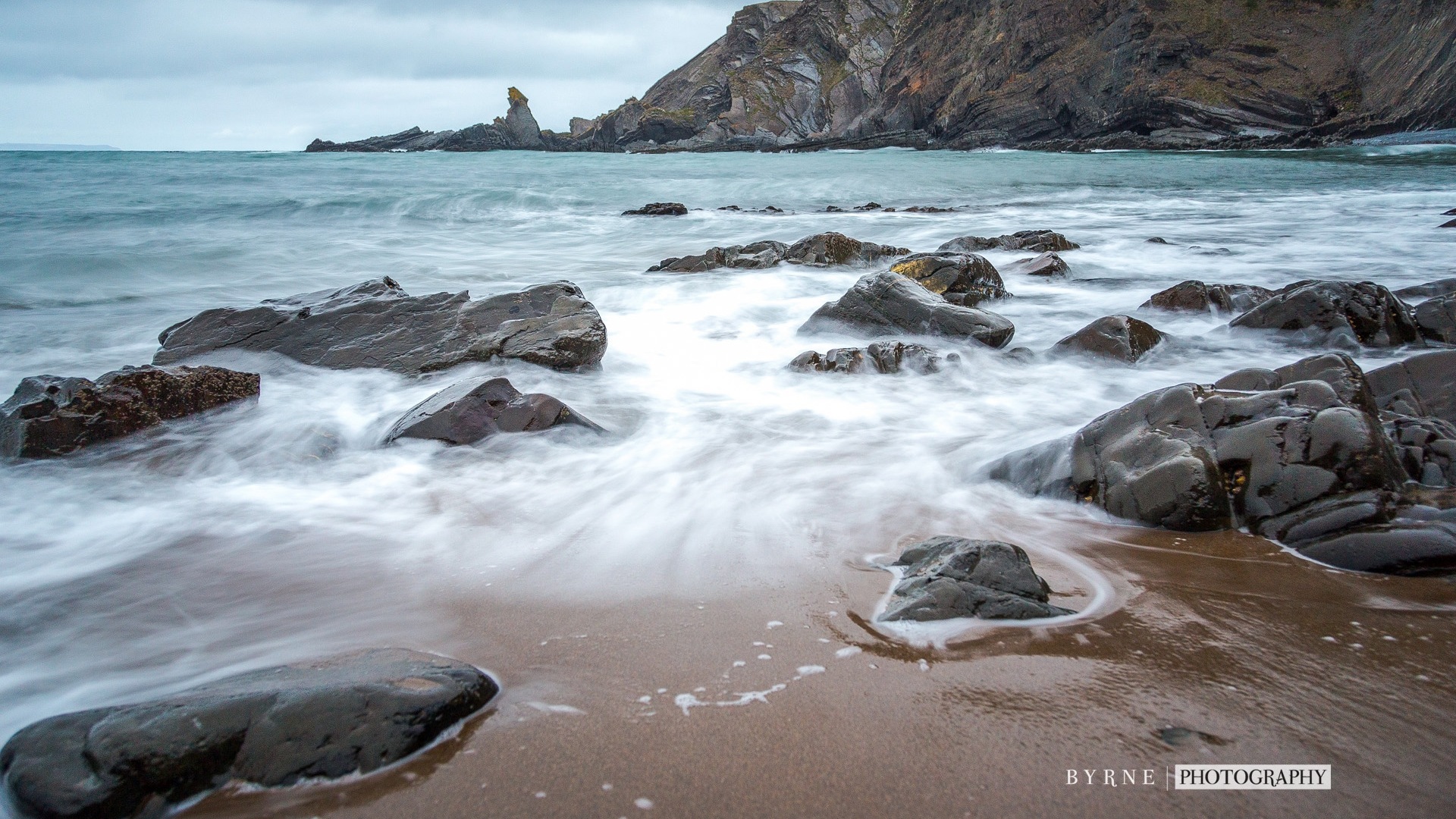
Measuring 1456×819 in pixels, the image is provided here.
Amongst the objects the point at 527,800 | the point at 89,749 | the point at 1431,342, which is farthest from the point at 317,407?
the point at 1431,342

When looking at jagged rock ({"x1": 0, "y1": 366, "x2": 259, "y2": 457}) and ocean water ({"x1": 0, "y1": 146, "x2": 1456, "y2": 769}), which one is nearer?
ocean water ({"x1": 0, "y1": 146, "x2": 1456, "y2": 769})

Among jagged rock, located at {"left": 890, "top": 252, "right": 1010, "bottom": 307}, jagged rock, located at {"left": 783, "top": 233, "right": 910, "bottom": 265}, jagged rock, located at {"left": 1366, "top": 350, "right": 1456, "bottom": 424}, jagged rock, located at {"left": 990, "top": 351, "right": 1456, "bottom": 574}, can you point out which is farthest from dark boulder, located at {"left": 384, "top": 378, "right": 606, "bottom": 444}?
jagged rock, located at {"left": 783, "top": 233, "right": 910, "bottom": 265}

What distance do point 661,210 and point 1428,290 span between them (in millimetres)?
13678

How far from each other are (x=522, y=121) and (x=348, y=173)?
2255 inches

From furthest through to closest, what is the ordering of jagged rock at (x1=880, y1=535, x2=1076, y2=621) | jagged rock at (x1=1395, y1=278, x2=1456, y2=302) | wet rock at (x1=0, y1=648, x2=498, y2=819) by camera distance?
jagged rock at (x1=1395, y1=278, x2=1456, y2=302)
jagged rock at (x1=880, y1=535, x2=1076, y2=621)
wet rock at (x1=0, y1=648, x2=498, y2=819)

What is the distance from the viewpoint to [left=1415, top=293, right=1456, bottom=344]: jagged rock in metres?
4.89

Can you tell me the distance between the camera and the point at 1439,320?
Answer: 16.2 ft

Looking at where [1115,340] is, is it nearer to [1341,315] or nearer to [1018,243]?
[1341,315]

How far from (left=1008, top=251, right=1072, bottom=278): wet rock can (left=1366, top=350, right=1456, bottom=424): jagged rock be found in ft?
16.2

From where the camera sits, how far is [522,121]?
85.4 meters

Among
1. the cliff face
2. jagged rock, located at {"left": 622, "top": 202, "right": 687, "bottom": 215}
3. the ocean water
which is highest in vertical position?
the cliff face

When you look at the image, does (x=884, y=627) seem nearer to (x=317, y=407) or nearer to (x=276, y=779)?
(x=276, y=779)

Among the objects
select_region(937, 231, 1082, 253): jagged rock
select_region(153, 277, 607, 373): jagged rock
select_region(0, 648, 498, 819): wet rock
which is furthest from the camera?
select_region(937, 231, 1082, 253): jagged rock

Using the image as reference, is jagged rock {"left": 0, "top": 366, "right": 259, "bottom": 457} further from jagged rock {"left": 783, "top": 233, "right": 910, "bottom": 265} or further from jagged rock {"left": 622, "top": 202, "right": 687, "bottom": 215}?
jagged rock {"left": 622, "top": 202, "right": 687, "bottom": 215}
